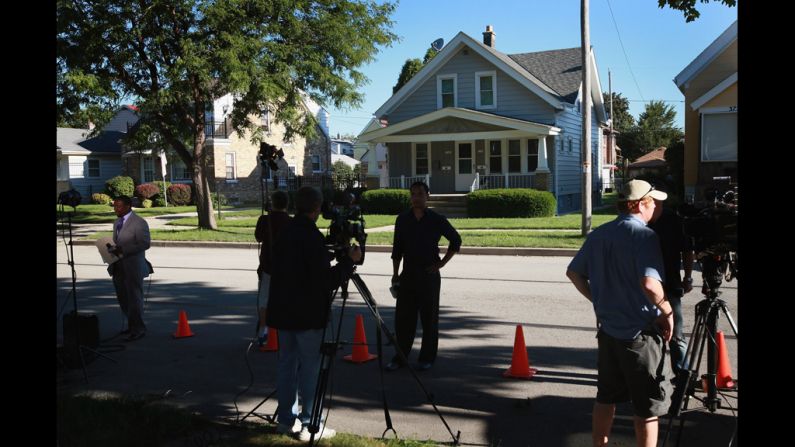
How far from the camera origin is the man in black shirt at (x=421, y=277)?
6.63 metres

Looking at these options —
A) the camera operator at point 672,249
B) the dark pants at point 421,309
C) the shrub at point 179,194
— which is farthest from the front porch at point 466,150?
the camera operator at point 672,249

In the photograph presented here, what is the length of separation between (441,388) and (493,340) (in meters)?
1.81

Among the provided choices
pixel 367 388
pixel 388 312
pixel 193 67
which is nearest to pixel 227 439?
pixel 367 388

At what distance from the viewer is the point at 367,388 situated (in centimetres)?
617

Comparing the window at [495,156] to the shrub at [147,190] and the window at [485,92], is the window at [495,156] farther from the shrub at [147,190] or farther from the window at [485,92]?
the shrub at [147,190]

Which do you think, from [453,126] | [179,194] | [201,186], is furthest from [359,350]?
[179,194]

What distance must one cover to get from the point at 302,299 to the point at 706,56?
23.6 m

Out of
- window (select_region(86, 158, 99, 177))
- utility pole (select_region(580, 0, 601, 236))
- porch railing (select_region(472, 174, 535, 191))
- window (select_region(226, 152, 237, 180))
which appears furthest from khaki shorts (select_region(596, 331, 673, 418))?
window (select_region(86, 158, 99, 177))

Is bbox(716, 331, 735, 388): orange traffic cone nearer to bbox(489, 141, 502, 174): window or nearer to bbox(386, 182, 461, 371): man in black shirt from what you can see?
bbox(386, 182, 461, 371): man in black shirt

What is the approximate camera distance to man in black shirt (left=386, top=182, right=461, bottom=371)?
Answer: 261 inches

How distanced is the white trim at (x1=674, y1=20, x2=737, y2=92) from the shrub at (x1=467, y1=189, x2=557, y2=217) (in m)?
6.48

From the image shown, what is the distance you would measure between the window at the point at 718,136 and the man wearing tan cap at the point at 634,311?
2199 cm

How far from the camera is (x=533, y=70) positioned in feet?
109

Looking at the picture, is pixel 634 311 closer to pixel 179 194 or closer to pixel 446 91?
pixel 446 91
